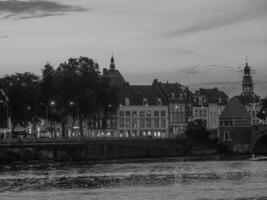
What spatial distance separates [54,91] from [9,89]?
9063mm

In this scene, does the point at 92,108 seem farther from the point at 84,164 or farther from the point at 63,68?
the point at 84,164

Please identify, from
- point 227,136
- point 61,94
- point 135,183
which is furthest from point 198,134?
point 135,183

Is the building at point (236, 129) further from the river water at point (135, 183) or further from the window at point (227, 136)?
the river water at point (135, 183)

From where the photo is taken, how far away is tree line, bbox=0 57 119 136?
6988 inches

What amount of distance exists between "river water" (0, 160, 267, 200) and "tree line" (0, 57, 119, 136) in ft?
173

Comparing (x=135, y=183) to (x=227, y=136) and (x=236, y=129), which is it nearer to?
(x=227, y=136)

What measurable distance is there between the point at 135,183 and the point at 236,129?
9044 cm

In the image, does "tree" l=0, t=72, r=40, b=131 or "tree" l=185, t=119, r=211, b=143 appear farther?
"tree" l=0, t=72, r=40, b=131

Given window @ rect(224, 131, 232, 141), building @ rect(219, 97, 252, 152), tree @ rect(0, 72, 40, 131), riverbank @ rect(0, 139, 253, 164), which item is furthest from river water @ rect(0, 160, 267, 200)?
window @ rect(224, 131, 232, 141)

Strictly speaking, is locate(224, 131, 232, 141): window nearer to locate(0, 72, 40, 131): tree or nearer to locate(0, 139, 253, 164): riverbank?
locate(0, 139, 253, 164): riverbank

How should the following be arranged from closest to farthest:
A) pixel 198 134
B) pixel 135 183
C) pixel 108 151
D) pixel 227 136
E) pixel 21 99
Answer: pixel 135 183 < pixel 108 151 < pixel 198 134 < pixel 21 99 < pixel 227 136

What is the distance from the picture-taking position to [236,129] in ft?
596

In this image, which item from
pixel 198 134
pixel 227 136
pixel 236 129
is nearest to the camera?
pixel 198 134

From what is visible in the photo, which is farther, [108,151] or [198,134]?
[198,134]
